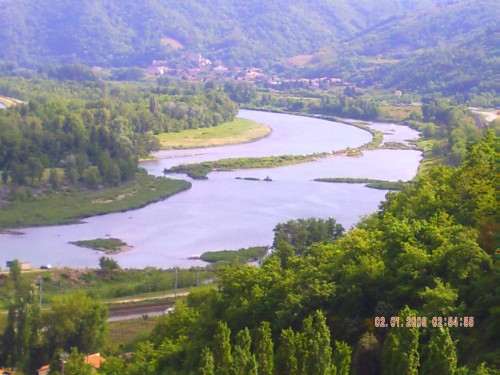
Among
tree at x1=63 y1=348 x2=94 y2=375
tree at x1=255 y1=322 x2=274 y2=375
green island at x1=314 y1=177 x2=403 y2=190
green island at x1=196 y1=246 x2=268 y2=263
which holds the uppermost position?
tree at x1=255 y1=322 x2=274 y2=375

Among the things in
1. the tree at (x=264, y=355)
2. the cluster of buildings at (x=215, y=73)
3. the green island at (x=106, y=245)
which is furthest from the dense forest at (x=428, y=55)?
the tree at (x=264, y=355)

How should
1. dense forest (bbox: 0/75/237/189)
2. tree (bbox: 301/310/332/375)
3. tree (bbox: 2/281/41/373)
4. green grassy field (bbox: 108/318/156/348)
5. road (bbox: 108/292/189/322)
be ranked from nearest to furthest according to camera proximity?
tree (bbox: 301/310/332/375), tree (bbox: 2/281/41/373), green grassy field (bbox: 108/318/156/348), road (bbox: 108/292/189/322), dense forest (bbox: 0/75/237/189)

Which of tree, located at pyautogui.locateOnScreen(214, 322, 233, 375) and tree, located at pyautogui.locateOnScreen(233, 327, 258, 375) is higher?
tree, located at pyautogui.locateOnScreen(233, 327, 258, 375)

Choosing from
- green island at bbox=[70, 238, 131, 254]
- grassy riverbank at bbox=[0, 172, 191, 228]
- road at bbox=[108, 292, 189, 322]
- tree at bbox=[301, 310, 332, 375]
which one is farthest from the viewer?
grassy riverbank at bbox=[0, 172, 191, 228]

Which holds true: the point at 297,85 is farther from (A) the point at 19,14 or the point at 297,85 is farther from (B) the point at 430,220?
(B) the point at 430,220

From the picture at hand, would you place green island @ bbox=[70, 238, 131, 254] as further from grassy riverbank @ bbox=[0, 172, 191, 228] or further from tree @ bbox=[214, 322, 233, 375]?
tree @ bbox=[214, 322, 233, 375]

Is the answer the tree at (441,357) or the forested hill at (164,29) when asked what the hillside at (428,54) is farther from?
the tree at (441,357)
